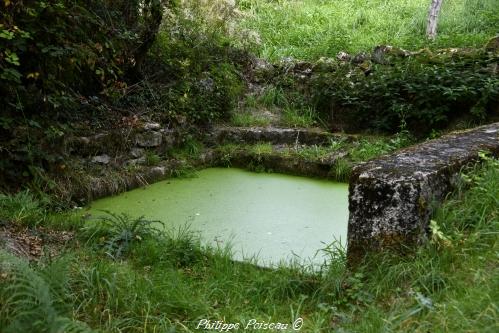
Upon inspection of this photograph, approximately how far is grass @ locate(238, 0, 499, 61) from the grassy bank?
502 cm

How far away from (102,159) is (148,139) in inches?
23.7

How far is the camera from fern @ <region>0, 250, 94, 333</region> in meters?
1.59

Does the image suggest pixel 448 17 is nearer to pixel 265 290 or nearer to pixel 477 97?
pixel 477 97

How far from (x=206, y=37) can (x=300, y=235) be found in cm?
383

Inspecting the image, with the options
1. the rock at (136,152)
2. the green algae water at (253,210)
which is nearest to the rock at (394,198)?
the green algae water at (253,210)

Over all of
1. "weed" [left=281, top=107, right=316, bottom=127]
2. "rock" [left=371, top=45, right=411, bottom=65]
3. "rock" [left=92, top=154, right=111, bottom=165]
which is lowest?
"rock" [left=92, top=154, right=111, bottom=165]

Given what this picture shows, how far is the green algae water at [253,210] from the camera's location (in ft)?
10.6

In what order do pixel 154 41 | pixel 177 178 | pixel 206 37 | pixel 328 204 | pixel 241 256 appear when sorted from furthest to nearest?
pixel 206 37 < pixel 154 41 < pixel 177 178 < pixel 328 204 < pixel 241 256

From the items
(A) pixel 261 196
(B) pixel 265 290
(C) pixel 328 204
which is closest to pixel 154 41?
(A) pixel 261 196

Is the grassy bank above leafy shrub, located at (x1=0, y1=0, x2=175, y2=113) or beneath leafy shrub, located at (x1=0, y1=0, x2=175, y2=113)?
beneath

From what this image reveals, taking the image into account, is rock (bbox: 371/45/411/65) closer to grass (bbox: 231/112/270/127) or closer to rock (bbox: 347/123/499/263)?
grass (bbox: 231/112/270/127)

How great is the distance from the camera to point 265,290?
2.48 meters

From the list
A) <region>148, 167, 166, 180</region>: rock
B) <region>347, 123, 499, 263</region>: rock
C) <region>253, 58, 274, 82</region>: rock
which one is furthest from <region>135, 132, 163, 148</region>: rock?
<region>347, 123, 499, 263</region>: rock

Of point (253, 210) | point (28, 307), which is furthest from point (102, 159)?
point (28, 307)
